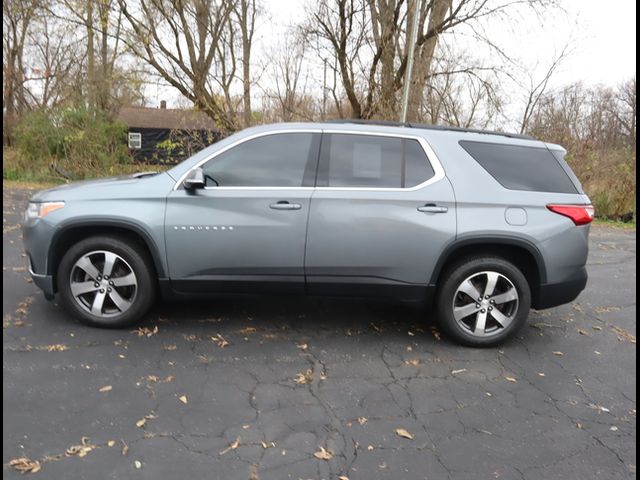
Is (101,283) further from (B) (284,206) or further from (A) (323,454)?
(A) (323,454)

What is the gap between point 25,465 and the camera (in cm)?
242

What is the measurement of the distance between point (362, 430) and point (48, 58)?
36446 mm

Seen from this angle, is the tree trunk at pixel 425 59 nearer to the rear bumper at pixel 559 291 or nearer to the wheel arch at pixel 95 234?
the rear bumper at pixel 559 291

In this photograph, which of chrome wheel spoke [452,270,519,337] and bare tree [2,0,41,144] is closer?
chrome wheel spoke [452,270,519,337]

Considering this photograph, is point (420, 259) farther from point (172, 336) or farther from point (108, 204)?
point (108, 204)

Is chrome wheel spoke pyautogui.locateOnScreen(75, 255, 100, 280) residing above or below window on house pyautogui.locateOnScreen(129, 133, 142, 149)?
below

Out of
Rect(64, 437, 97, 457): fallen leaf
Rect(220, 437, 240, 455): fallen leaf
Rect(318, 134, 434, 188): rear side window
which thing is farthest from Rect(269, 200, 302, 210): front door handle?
Rect(64, 437, 97, 457): fallen leaf

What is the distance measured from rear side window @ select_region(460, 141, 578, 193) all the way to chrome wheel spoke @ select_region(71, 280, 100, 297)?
328cm

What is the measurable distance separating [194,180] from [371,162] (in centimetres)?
142

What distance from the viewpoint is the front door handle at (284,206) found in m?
3.86

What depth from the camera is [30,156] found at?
16891 millimetres

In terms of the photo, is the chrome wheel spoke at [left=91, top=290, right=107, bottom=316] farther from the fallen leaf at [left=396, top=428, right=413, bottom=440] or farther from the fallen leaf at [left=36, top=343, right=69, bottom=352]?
the fallen leaf at [left=396, top=428, right=413, bottom=440]

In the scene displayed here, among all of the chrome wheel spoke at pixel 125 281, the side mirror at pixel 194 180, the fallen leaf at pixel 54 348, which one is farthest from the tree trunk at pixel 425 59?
the fallen leaf at pixel 54 348

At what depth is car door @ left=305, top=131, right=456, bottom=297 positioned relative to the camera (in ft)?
12.7
